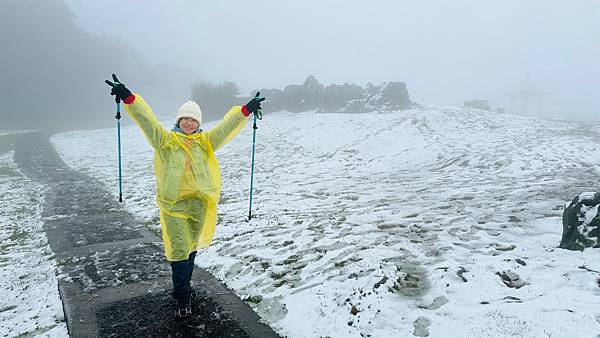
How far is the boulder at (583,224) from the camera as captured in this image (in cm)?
598

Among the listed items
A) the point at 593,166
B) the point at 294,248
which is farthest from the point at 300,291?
the point at 593,166

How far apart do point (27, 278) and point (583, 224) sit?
9.25 meters

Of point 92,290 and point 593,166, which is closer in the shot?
point 92,290

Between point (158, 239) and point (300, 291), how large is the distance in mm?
4358

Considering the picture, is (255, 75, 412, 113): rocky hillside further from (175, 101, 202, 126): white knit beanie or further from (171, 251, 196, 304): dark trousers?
(171, 251, 196, 304): dark trousers

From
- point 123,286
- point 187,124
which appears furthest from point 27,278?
point 187,124

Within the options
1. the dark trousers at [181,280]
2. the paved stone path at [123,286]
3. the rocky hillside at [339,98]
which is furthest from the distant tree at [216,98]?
the dark trousers at [181,280]

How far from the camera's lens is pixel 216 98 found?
41.1 m

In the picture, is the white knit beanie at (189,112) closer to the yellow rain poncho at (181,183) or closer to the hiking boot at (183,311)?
Result: the yellow rain poncho at (181,183)

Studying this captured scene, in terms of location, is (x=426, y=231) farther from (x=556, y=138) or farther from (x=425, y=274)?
(x=556, y=138)

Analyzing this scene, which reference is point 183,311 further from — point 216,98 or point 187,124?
point 216,98

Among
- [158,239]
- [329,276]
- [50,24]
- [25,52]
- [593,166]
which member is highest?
[50,24]

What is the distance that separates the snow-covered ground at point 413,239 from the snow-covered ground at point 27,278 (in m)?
2.44

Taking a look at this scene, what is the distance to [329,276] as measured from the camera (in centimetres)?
610
